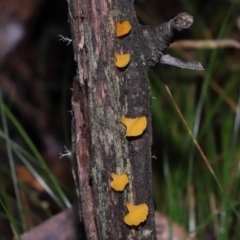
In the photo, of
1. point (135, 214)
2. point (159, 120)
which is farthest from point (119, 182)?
point (159, 120)

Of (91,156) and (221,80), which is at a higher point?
(91,156)

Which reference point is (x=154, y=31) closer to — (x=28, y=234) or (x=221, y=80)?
(x=28, y=234)

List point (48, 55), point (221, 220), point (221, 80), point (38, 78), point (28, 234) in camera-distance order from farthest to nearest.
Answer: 1. point (48, 55)
2. point (38, 78)
3. point (221, 80)
4. point (221, 220)
5. point (28, 234)

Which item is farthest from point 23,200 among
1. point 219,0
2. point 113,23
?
point 219,0

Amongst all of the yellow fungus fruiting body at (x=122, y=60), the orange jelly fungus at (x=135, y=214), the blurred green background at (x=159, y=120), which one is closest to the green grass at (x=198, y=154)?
the blurred green background at (x=159, y=120)

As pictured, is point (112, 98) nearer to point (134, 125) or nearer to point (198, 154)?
point (134, 125)

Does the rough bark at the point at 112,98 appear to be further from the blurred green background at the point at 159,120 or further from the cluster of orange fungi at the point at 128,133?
the blurred green background at the point at 159,120

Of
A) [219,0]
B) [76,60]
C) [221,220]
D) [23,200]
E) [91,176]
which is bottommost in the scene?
[23,200]
